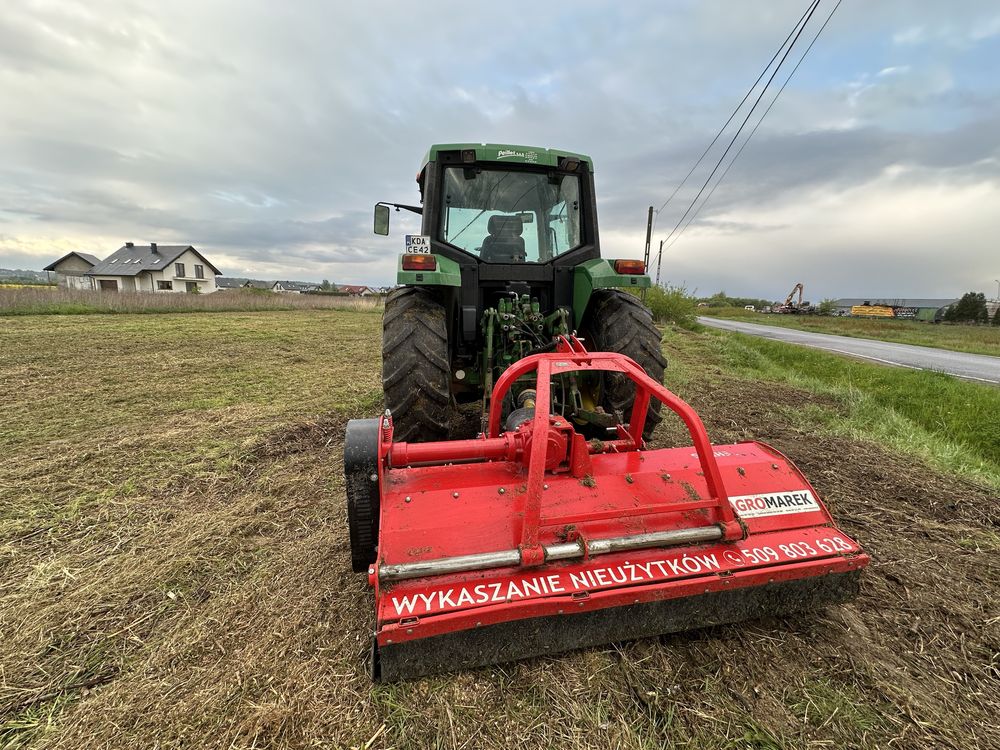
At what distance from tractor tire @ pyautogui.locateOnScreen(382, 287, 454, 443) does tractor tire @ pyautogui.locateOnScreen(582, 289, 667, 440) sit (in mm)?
1048

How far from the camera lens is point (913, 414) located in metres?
5.16

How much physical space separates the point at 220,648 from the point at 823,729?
194 cm

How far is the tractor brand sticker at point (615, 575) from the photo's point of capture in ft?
4.79

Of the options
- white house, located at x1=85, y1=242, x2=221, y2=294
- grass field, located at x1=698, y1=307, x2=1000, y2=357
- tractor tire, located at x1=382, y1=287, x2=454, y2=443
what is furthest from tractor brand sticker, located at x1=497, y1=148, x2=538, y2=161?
white house, located at x1=85, y1=242, x2=221, y2=294

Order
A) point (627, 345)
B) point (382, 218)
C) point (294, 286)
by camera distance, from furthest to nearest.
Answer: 1. point (294, 286)
2. point (382, 218)
3. point (627, 345)

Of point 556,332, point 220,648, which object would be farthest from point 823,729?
point 556,332

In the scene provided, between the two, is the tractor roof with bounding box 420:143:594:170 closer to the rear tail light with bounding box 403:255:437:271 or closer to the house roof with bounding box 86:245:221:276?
the rear tail light with bounding box 403:255:437:271

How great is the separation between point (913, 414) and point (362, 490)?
605cm

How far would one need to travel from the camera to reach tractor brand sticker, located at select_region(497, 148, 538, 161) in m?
3.22

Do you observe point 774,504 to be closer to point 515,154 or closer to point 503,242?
point 503,242

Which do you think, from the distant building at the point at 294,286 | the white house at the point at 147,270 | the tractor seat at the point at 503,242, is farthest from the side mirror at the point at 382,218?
the distant building at the point at 294,286

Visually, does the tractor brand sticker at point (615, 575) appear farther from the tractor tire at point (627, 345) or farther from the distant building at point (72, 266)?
the distant building at point (72, 266)

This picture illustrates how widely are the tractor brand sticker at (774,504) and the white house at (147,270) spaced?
45067 millimetres

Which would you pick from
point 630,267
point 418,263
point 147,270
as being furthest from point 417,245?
point 147,270
